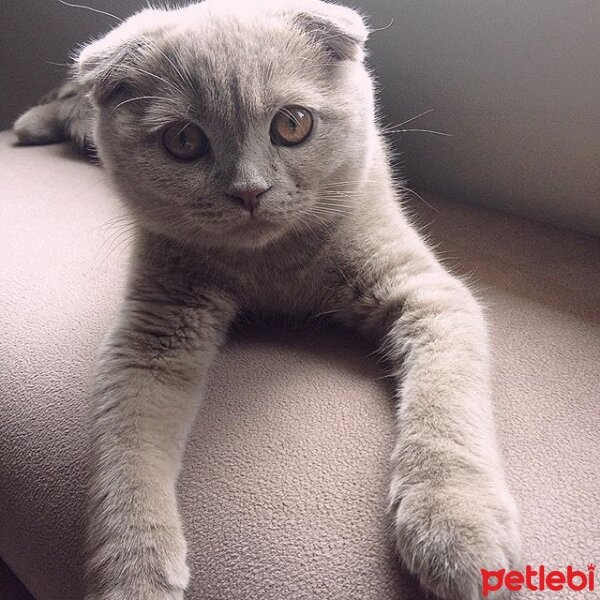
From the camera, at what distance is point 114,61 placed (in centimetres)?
91

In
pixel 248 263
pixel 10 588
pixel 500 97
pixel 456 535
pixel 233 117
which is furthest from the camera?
pixel 500 97

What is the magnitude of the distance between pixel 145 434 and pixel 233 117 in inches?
17.8

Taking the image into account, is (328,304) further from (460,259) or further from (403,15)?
(403,15)

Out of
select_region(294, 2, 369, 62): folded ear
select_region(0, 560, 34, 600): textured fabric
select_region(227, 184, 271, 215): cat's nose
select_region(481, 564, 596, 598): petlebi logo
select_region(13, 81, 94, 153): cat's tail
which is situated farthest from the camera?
select_region(13, 81, 94, 153): cat's tail

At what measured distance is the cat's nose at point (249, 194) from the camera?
82 cm

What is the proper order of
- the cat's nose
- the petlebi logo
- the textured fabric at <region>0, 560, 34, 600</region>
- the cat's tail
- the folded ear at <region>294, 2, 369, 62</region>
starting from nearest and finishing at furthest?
the petlebi logo → the cat's nose → the folded ear at <region>294, 2, 369, 62</region> → the textured fabric at <region>0, 560, 34, 600</region> → the cat's tail

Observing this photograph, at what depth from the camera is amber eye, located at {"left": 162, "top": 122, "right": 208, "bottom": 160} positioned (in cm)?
88

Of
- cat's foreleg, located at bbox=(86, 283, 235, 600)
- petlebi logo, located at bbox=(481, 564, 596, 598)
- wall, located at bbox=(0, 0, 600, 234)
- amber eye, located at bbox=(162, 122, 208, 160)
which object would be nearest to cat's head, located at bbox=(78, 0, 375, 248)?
amber eye, located at bbox=(162, 122, 208, 160)

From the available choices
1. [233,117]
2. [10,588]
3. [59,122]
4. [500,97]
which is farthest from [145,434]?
[59,122]

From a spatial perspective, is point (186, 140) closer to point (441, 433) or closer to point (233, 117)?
point (233, 117)

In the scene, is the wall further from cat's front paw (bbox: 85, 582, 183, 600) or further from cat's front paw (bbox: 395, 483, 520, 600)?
cat's front paw (bbox: 85, 582, 183, 600)

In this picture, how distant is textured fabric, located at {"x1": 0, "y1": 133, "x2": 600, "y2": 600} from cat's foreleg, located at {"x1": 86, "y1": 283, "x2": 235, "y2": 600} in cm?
3

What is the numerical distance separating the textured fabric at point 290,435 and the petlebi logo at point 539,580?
1 cm

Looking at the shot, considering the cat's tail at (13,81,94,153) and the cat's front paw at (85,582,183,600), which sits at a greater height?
the cat's tail at (13,81,94,153)
